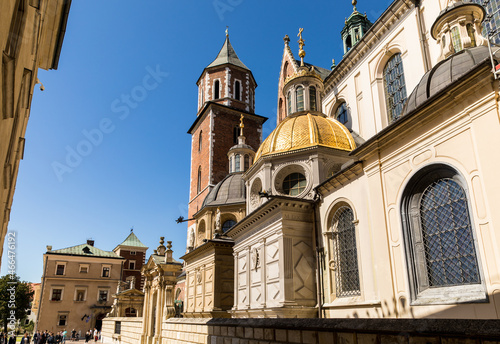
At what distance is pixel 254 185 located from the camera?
17156mm

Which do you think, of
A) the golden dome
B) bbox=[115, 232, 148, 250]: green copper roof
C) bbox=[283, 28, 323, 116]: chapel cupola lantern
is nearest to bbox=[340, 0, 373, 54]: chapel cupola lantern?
bbox=[283, 28, 323, 116]: chapel cupola lantern

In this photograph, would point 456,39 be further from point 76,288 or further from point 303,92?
point 76,288

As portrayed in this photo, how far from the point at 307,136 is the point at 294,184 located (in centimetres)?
196

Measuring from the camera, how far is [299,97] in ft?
61.6

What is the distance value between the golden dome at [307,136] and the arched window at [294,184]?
1.07m

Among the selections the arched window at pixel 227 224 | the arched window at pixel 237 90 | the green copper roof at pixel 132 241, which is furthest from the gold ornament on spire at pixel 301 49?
the green copper roof at pixel 132 241

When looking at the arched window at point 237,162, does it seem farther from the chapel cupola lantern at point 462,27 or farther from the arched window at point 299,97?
the chapel cupola lantern at point 462,27

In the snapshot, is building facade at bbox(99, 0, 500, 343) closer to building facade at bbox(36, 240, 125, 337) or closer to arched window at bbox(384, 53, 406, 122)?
arched window at bbox(384, 53, 406, 122)

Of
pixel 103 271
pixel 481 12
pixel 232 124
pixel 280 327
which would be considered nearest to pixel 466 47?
pixel 481 12

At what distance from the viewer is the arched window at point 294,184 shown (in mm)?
15356

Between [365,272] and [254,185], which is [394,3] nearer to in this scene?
[254,185]

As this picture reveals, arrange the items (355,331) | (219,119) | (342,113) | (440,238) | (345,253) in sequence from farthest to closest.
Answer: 1. (219,119)
2. (342,113)
3. (345,253)
4. (440,238)
5. (355,331)

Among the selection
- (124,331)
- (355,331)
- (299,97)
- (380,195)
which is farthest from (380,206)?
(124,331)

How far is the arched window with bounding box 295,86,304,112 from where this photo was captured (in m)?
18.6
